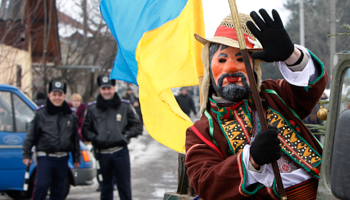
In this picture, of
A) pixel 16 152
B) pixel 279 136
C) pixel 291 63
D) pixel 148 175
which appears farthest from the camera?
pixel 148 175

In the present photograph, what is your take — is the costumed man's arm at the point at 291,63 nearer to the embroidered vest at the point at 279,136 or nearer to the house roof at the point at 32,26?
the embroidered vest at the point at 279,136

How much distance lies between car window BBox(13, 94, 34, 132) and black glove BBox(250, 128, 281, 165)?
21.6ft

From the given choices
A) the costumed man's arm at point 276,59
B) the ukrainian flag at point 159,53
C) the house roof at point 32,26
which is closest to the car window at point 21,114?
the ukrainian flag at point 159,53

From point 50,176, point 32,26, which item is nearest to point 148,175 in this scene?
point 50,176

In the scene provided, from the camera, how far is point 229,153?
2881 mm

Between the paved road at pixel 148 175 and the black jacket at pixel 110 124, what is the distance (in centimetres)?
175

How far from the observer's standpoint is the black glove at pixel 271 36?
2.46 m

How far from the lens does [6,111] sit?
8.52m

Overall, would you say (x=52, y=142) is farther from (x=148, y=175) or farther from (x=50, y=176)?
(x=148, y=175)

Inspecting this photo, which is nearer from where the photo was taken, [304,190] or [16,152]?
[304,190]

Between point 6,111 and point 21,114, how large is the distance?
24 cm

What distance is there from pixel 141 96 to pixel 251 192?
170 cm

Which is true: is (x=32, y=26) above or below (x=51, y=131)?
above

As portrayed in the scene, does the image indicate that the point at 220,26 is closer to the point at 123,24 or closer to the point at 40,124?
the point at 123,24
